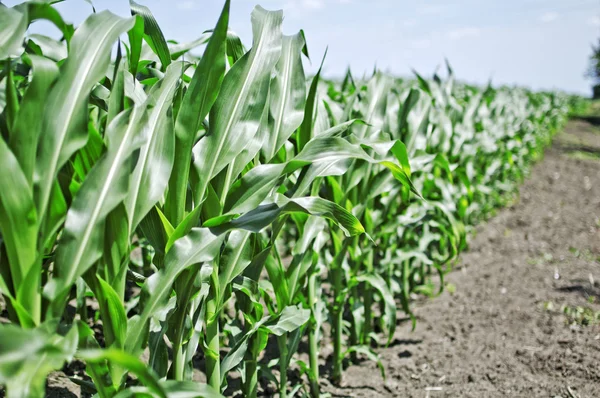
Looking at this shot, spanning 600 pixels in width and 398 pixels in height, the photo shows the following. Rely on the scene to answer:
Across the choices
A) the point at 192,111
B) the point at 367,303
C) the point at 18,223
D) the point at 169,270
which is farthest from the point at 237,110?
the point at 367,303

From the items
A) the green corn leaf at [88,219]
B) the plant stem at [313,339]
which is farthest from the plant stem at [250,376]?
the green corn leaf at [88,219]

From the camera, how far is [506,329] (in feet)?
11.0

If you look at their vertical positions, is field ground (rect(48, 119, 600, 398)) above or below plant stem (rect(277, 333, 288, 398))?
below

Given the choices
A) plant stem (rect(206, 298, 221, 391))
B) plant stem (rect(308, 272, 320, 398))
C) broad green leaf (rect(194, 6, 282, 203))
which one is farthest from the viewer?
plant stem (rect(308, 272, 320, 398))

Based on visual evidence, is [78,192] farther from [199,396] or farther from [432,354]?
[432,354]

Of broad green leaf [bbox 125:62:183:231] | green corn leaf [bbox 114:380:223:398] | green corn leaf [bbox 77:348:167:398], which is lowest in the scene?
green corn leaf [bbox 114:380:223:398]

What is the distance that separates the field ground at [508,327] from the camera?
2680 mm

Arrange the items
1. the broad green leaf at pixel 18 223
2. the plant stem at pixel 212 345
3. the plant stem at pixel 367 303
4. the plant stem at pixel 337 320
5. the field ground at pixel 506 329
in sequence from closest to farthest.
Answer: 1. the broad green leaf at pixel 18 223
2. the plant stem at pixel 212 345
3. the plant stem at pixel 337 320
4. the field ground at pixel 506 329
5. the plant stem at pixel 367 303

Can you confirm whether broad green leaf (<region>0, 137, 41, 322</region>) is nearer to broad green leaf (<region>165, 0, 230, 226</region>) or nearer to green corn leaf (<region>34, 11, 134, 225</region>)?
green corn leaf (<region>34, 11, 134, 225</region>)

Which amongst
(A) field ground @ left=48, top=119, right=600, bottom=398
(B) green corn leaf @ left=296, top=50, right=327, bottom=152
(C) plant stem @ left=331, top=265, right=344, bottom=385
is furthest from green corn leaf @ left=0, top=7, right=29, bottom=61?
(C) plant stem @ left=331, top=265, right=344, bottom=385

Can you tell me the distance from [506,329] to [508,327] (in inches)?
1.4

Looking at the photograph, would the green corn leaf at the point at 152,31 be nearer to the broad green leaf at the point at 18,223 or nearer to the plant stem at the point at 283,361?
the broad green leaf at the point at 18,223

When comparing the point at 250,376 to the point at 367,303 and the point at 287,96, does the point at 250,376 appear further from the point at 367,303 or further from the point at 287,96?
the point at 367,303

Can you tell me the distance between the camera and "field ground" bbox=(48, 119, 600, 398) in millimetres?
2658
